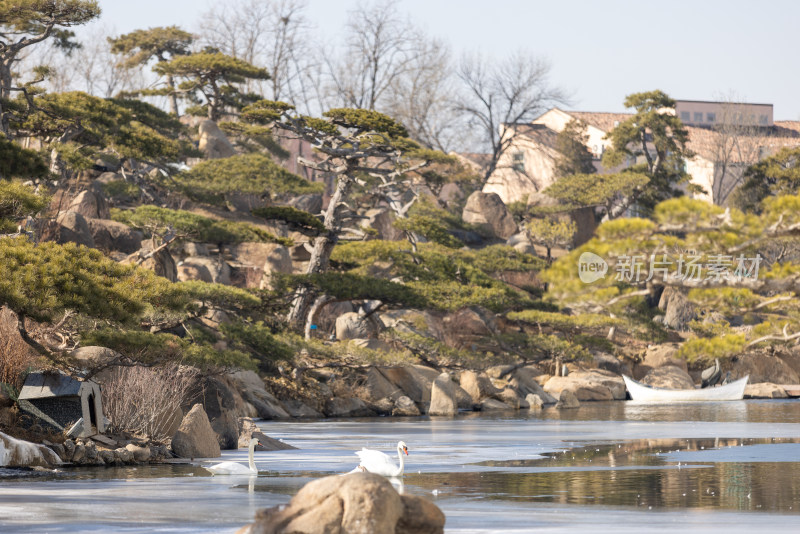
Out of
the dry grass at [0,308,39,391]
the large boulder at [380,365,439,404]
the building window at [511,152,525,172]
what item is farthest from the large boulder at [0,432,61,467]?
the building window at [511,152,525,172]

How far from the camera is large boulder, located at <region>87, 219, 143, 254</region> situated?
37188 mm

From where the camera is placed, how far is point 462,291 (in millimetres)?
33594

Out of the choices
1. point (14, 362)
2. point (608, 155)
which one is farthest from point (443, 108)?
point (14, 362)

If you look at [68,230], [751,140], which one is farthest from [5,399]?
[751,140]

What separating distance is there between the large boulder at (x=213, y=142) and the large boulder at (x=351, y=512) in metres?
45.9

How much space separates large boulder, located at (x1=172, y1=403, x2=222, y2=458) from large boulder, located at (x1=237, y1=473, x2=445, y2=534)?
8.91 metres

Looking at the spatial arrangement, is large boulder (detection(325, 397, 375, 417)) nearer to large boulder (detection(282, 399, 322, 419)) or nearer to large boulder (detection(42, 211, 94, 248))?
large boulder (detection(282, 399, 322, 419))

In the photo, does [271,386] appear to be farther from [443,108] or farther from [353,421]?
[443,108]

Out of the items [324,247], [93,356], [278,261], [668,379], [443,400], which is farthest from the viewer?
[668,379]

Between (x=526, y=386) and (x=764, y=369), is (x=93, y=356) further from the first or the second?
(x=764, y=369)

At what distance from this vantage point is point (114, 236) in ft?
124

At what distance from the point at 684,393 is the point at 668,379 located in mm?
3231

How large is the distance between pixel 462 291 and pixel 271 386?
7.11 meters

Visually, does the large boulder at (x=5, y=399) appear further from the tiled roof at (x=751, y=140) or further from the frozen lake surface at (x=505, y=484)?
the tiled roof at (x=751, y=140)
